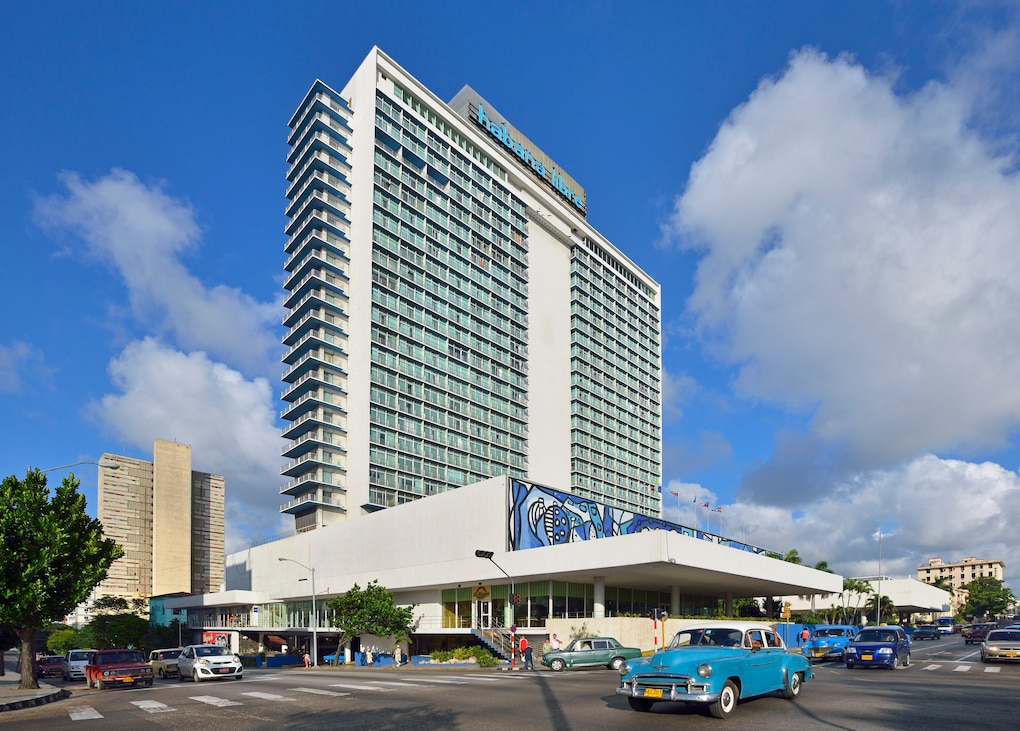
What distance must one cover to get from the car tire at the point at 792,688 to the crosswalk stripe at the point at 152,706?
1527cm

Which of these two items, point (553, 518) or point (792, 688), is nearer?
point (792, 688)

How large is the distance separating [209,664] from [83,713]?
46.7ft

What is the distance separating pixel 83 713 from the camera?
21547 mm

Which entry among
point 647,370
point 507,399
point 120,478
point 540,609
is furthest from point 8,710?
point 120,478

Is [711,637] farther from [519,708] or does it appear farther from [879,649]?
[879,649]

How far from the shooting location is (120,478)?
6506 inches

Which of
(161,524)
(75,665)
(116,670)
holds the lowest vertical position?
(161,524)

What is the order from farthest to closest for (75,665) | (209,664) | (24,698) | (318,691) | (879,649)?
(75,665), (209,664), (879,649), (24,698), (318,691)

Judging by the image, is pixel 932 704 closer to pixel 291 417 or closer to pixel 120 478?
pixel 291 417

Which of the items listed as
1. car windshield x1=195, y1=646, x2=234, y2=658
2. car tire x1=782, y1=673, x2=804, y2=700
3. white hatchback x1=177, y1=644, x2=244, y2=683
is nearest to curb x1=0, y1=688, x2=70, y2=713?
white hatchback x1=177, y1=644, x2=244, y2=683

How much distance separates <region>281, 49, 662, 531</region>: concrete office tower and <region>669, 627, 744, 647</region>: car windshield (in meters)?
75.6

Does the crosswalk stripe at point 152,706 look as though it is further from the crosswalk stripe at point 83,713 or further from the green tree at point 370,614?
the green tree at point 370,614

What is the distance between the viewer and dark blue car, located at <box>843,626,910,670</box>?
108ft

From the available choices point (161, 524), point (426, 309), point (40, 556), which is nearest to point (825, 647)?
point (40, 556)
